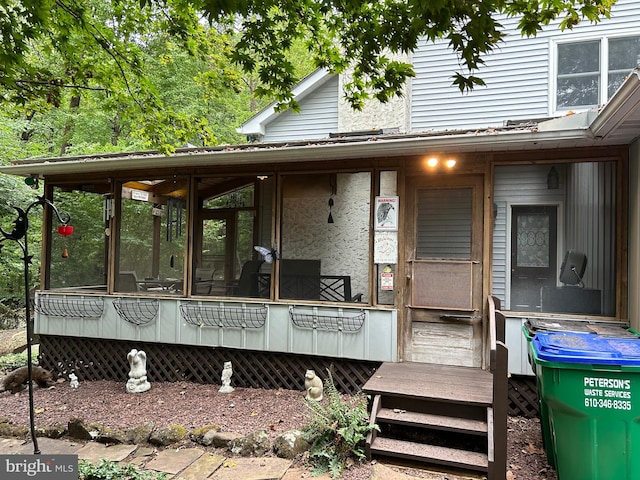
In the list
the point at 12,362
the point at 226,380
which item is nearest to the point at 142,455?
the point at 226,380

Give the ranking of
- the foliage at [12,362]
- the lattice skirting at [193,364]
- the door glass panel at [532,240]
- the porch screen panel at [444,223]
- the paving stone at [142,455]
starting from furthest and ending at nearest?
the foliage at [12,362] → the lattice skirting at [193,364] → the door glass panel at [532,240] → the porch screen panel at [444,223] → the paving stone at [142,455]

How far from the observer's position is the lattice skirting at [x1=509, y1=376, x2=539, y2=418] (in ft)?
14.3

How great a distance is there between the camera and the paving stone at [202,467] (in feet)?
10.6

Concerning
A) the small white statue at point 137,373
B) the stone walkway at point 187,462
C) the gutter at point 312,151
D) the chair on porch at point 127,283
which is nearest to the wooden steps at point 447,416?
the stone walkway at point 187,462

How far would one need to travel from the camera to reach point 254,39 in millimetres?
3949

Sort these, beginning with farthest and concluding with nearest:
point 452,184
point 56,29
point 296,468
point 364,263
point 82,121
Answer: point 82,121 < point 364,263 < point 452,184 < point 56,29 < point 296,468

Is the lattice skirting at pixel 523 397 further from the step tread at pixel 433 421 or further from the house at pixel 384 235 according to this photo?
the step tread at pixel 433 421

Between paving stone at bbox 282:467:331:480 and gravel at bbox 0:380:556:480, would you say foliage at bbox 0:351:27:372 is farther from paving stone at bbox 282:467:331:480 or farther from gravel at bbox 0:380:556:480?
paving stone at bbox 282:467:331:480

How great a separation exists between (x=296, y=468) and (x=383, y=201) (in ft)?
9.61

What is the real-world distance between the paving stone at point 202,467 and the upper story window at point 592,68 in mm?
7017

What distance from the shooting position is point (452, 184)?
473 centimetres

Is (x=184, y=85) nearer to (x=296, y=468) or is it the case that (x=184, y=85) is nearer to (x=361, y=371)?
(x=361, y=371)

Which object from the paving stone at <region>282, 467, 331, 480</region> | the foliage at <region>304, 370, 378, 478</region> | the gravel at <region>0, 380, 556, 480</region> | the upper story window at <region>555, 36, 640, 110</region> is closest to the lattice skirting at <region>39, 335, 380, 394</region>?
the gravel at <region>0, 380, 556, 480</region>

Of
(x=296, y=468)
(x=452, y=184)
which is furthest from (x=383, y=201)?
(x=296, y=468)
